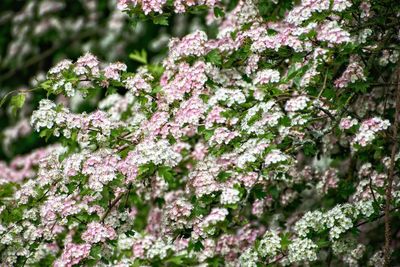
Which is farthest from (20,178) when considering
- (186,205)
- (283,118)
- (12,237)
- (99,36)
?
(99,36)

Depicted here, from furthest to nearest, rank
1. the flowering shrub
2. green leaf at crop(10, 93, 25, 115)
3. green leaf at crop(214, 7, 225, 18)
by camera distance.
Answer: green leaf at crop(214, 7, 225, 18) < green leaf at crop(10, 93, 25, 115) < the flowering shrub

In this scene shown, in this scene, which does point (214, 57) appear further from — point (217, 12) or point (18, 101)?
point (18, 101)

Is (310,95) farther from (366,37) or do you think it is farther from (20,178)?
(20,178)

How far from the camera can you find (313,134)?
3.99 meters

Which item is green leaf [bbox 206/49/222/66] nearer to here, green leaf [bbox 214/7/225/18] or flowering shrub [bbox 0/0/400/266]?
flowering shrub [bbox 0/0/400/266]

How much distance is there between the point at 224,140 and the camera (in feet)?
11.8

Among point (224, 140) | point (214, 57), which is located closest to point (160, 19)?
point (214, 57)

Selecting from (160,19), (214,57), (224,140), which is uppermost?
(160,19)

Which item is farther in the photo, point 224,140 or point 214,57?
point 214,57

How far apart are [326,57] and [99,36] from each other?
5.65m

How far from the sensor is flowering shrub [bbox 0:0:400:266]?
3.59 m

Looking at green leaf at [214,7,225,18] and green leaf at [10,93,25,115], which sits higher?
green leaf at [214,7,225,18]

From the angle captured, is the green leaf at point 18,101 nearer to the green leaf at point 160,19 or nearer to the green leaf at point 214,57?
the green leaf at point 160,19

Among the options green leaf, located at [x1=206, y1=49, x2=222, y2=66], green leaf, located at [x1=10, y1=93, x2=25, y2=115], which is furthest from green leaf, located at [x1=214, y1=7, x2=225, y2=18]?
green leaf, located at [x1=10, y1=93, x2=25, y2=115]
